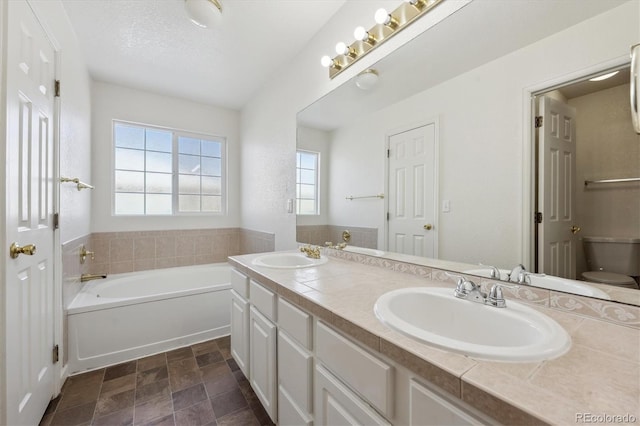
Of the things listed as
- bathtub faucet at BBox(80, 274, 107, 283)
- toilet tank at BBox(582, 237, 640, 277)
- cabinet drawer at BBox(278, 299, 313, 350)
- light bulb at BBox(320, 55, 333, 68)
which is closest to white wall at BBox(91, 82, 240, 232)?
bathtub faucet at BBox(80, 274, 107, 283)

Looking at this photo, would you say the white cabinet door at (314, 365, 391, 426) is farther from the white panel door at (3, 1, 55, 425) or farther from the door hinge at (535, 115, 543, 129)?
the white panel door at (3, 1, 55, 425)

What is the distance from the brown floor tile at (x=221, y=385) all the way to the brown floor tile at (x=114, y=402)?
0.44 metres

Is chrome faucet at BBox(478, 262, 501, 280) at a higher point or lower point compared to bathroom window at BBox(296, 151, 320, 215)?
lower

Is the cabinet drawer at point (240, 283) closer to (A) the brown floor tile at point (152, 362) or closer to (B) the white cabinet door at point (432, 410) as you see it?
(A) the brown floor tile at point (152, 362)

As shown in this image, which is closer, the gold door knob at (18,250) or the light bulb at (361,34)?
the gold door knob at (18,250)

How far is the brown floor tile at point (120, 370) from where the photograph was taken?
6.06ft

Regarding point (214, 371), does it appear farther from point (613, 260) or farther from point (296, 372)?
point (613, 260)

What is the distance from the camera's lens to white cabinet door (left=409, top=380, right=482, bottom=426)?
0.53m

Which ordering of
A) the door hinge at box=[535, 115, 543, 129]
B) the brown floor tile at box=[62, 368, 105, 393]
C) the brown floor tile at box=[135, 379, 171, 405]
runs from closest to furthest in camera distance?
the door hinge at box=[535, 115, 543, 129] < the brown floor tile at box=[135, 379, 171, 405] < the brown floor tile at box=[62, 368, 105, 393]

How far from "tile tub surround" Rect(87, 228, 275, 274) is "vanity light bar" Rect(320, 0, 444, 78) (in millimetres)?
1672

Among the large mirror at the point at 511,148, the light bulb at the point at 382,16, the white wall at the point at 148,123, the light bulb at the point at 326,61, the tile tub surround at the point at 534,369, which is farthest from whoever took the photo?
the white wall at the point at 148,123

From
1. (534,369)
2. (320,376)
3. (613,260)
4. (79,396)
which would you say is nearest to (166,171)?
(79,396)

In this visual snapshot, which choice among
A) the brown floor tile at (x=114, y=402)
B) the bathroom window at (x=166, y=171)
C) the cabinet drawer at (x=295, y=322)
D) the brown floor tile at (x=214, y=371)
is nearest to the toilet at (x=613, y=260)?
the cabinet drawer at (x=295, y=322)

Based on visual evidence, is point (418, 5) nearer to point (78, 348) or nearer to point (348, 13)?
point (348, 13)
